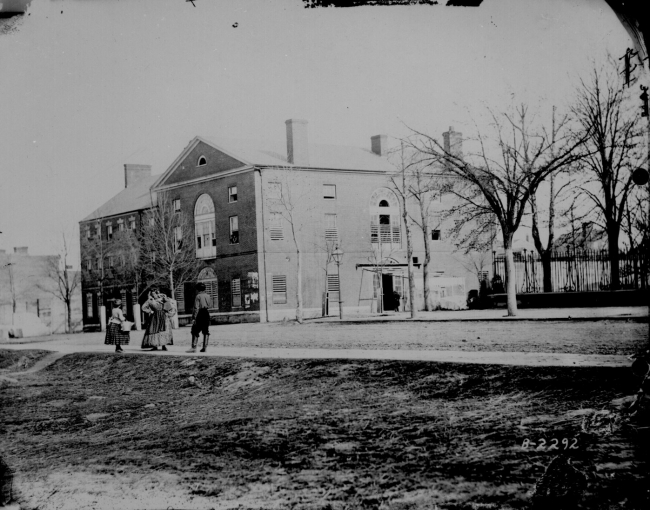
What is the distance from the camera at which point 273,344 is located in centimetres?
1084

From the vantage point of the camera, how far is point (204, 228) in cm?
971

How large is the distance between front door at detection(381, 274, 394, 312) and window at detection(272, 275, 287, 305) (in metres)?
1.87

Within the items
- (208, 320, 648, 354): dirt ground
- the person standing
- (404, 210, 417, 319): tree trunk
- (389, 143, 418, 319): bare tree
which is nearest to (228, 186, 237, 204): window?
(208, 320, 648, 354): dirt ground

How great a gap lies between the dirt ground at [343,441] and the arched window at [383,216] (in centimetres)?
199

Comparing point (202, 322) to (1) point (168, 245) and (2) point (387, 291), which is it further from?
(2) point (387, 291)

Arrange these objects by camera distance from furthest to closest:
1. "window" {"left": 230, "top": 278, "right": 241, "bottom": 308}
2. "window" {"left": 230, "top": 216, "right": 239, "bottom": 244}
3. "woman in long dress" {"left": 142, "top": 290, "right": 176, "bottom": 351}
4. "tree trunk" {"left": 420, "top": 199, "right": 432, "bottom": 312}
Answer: "woman in long dress" {"left": 142, "top": 290, "right": 176, "bottom": 351}, "tree trunk" {"left": 420, "top": 199, "right": 432, "bottom": 312}, "window" {"left": 230, "top": 278, "right": 241, "bottom": 308}, "window" {"left": 230, "top": 216, "right": 239, "bottom": 244}

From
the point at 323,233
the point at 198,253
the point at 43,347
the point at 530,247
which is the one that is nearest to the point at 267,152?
Result: the point at 323,233

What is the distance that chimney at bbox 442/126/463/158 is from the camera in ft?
31.4

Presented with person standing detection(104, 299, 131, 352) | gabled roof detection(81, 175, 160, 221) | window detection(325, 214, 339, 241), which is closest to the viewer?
window detection(325, 214, 339, 241)

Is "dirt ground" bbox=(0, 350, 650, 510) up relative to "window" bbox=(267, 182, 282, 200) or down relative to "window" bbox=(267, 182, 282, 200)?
down

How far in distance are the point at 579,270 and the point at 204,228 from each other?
26.6ft

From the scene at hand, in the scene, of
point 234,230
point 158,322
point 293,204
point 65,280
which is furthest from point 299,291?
point 65,280

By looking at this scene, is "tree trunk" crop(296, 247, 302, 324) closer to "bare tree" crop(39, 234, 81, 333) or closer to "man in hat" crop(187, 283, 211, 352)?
"man in hat" crop(187, 283, 211, 352)

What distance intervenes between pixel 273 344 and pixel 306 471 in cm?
509
